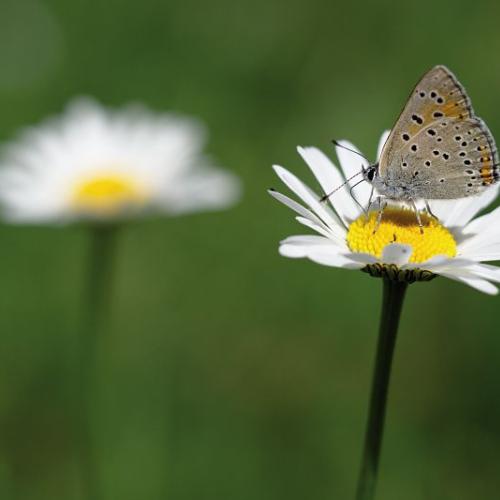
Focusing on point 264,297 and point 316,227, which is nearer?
point 316,227

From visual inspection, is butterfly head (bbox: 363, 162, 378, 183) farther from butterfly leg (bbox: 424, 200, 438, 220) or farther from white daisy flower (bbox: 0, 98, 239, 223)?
white daisy flower (bbox: 0, 98, 239, 223)

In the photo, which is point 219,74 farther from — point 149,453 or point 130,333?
point 149,453

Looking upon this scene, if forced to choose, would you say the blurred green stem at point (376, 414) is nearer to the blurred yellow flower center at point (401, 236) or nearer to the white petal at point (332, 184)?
the blurred yellow flower center at point (401, 236)

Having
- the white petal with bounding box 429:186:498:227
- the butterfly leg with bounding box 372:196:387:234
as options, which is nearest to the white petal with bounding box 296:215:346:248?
the butterfly leg with bounding box 372:196:387:234

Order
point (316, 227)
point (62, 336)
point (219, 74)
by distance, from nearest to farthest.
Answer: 1. point (316, 227)
2. point (62, 336)
3. point (219, 74)

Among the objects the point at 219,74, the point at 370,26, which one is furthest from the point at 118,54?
the point at 370,26

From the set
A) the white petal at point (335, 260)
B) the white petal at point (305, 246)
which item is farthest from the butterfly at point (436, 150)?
the white petal at point (335, 260)

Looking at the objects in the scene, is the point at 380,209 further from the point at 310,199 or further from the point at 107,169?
the point at 107,169
